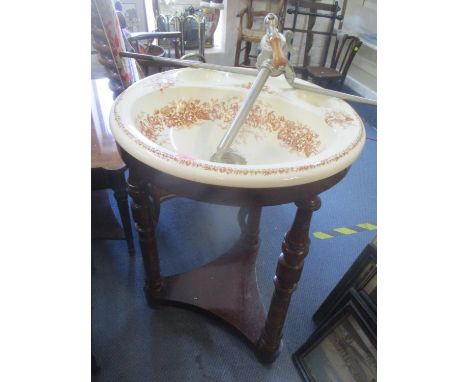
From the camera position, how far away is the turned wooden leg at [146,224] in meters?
0.73

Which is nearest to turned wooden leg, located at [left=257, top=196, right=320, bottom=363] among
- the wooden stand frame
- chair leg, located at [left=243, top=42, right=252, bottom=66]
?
the wooden stand frame

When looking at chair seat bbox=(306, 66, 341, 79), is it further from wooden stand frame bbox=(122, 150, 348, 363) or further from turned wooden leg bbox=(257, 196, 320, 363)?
turned wooden leg bbox=(257, 196, 320, 363)

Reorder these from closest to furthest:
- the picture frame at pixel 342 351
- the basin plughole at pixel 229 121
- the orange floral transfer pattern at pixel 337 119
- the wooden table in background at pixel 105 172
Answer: the basin plughole at pixel 229 121 → the orange floral transfer pattern at pixel 337 119 → the picture frame at pixel 342 351 → the wooden table in background at pixel 105 172

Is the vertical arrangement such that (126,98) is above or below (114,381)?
A: above

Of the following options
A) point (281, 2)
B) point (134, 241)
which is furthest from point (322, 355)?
Answer: point (281, 2)

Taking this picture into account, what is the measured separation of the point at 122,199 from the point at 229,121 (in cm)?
51

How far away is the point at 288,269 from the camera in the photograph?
2.33ft

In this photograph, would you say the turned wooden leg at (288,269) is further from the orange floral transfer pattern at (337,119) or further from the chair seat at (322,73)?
the chair seat at (322,73)

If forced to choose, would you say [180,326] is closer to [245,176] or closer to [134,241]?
[134,241]

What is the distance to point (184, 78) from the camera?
788 mm

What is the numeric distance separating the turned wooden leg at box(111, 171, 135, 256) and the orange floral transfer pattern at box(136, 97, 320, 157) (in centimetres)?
34

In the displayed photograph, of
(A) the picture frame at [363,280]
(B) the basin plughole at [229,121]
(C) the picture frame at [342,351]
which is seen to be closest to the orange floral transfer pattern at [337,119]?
(B) the basin plughole at [229,121]

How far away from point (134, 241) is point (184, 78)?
2.67 ft

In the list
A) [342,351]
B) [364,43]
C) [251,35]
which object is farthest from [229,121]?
[364,43]
